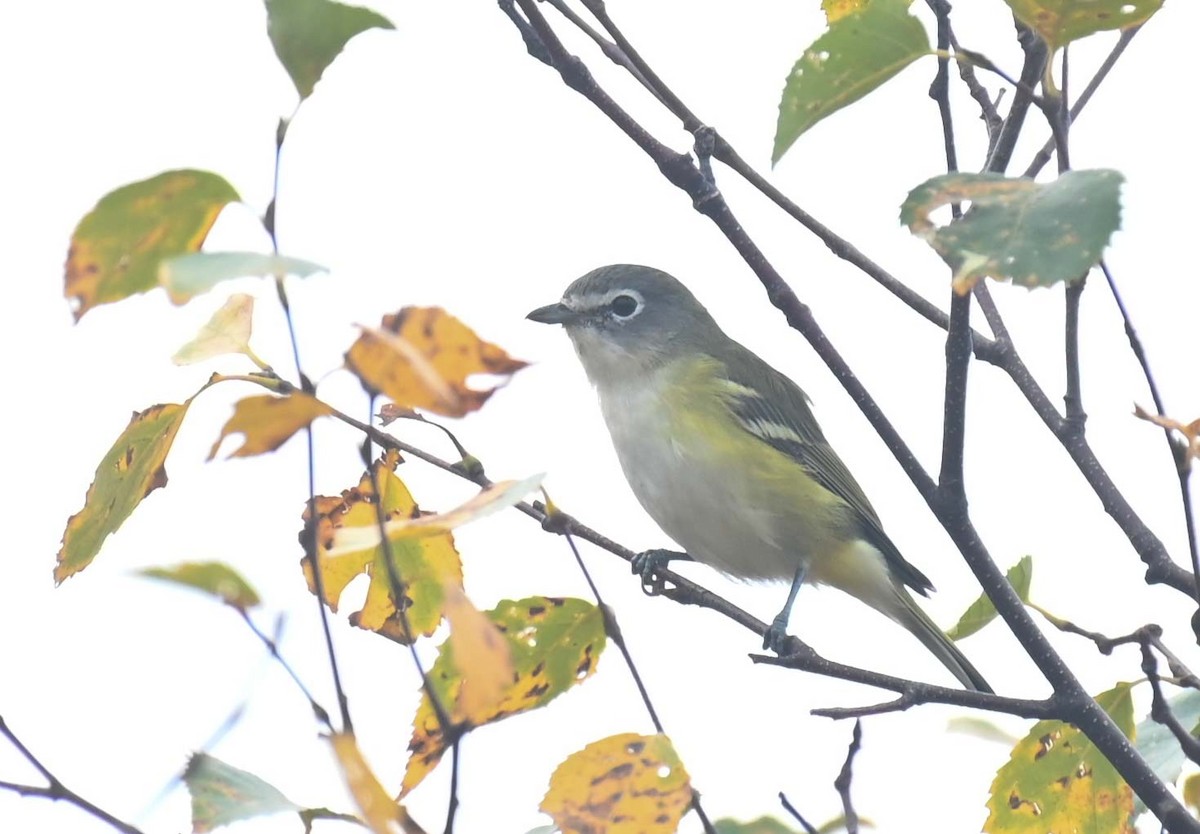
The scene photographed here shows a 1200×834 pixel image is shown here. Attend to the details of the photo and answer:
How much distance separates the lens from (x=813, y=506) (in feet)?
12.4

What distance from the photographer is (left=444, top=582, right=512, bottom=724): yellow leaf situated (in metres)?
1.01

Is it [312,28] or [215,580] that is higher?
[312,28]

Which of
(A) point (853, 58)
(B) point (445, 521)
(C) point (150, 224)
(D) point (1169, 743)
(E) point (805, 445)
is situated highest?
(E) point (805, 445)

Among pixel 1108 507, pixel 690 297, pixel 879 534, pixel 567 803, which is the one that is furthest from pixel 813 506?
Result: pixel 567 803

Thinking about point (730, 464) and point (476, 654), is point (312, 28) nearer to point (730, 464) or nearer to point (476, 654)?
point (476, 654)

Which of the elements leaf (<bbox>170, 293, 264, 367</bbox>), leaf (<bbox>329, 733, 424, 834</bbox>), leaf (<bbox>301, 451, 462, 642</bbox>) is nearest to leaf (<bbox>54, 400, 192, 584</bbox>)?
leaf (<bbox>170, 293, 264, 367</bbox>)

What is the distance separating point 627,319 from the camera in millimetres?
→ 4230

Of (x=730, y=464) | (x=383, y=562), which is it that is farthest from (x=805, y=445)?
(x=383, y=562)

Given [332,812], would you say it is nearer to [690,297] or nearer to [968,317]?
[968,317]

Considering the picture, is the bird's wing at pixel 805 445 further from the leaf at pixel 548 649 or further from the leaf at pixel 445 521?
the leaf at pixel 445 521

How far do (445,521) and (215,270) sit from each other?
304mm

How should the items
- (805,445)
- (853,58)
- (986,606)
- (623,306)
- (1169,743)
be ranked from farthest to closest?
1. (623,306)
2. (805,445)
3. (986,606)
4. (1169,743)
5. (853,58)

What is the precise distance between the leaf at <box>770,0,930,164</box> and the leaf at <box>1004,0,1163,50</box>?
0.54 ft

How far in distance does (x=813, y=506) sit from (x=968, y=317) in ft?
6.97
